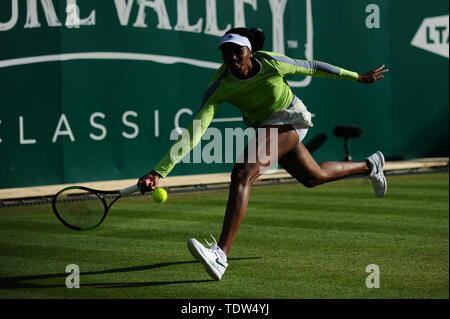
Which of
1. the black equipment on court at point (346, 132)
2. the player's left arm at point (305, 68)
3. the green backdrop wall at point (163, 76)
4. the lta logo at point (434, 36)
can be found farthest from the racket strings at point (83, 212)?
the lta logo at point (434, 36)

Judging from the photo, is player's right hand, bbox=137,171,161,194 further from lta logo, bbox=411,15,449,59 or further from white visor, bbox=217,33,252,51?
lta logo, bbox=411,15,449,59

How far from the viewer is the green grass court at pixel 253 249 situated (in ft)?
16.9

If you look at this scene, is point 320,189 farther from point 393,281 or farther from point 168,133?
point 393,281

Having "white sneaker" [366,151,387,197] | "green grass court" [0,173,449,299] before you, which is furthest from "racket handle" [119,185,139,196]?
"white sneaker" [366,151,387,197]

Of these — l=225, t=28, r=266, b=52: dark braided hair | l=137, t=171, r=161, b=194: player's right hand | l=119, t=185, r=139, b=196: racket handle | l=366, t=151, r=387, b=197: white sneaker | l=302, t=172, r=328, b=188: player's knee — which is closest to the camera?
l=137, t=171, r=161, b=194: player's right hand

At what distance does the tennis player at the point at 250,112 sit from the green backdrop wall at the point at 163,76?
5.22 m

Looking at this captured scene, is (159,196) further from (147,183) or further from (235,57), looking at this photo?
(235,57)

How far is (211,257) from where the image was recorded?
5.19 metres

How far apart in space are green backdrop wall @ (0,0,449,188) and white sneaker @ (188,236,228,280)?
5.74 metres

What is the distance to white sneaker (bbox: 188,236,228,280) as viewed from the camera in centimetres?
515

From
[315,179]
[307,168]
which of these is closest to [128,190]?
[307,168]

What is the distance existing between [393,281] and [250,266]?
3.54 ft

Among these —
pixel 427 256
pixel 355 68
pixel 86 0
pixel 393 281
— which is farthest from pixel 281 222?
pixel 355 68

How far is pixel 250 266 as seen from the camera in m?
5.82
